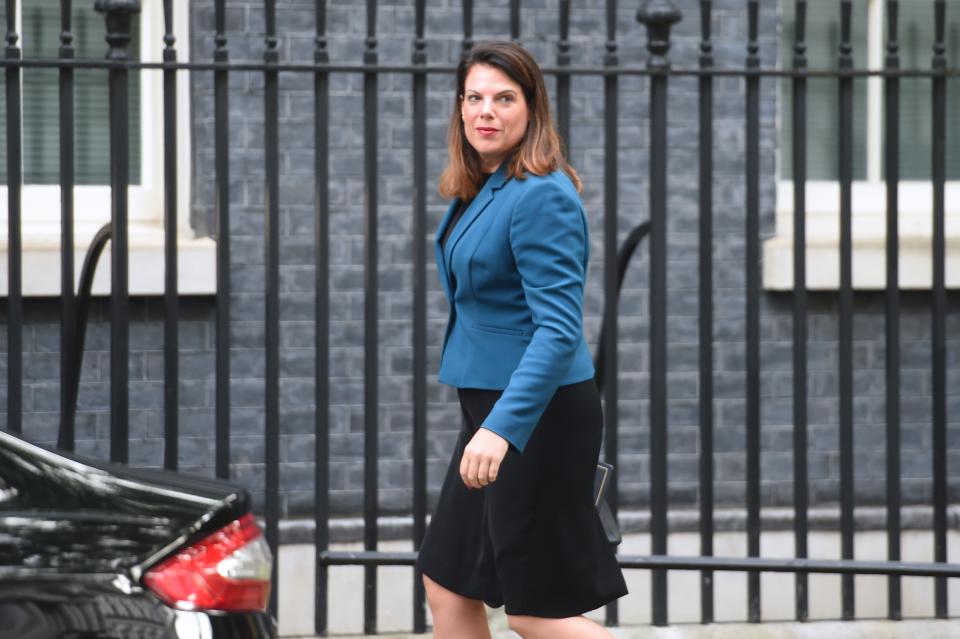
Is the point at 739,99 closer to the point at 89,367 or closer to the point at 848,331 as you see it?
the point at 848,331

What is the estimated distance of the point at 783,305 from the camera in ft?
22.7

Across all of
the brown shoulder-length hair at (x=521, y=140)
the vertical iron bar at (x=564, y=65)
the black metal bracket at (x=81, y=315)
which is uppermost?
the vertical iron bar at (x=564, y=65)

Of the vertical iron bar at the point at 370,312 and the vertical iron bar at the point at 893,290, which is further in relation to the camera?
the vertical iron bar at the point at 893,290

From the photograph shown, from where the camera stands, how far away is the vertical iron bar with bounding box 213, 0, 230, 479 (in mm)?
4941

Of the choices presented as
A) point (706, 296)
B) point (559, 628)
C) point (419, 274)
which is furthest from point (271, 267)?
point (559, 628)

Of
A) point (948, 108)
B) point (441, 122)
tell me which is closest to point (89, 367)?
point (441, 122)

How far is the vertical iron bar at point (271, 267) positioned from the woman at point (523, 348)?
1366 millimetres

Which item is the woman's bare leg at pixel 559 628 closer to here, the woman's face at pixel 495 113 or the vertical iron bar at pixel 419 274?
the woman's face at pixel 495 113

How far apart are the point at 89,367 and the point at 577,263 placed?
11.4 ft

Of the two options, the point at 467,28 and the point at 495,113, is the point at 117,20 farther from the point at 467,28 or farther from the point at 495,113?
the point at 495,113

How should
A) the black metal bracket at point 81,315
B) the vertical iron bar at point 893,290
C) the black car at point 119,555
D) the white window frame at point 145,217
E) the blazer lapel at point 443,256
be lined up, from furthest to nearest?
the white window frame at point 145,217 → the vertical iron bar at point 893,290 → the black metal bracket at point 81,315 → the blazer lapel at point 443,256 → the black car at point 119,555

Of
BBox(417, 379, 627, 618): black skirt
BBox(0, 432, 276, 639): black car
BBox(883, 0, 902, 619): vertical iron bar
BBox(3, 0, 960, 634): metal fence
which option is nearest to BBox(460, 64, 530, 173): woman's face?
BBox(417, 379, 627, 618): black skirt

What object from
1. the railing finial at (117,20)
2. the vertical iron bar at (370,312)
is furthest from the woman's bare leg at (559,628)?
the railing finial at (117,20)

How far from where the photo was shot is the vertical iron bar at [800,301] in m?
5.18
